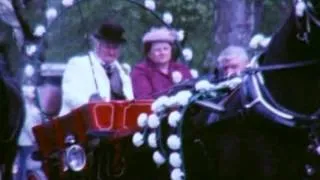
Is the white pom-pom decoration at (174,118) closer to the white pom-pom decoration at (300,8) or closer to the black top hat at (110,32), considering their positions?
the white pom-pom decoration at (300,8)

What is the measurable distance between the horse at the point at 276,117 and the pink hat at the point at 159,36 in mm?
2244

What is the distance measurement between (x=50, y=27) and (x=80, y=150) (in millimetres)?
1275

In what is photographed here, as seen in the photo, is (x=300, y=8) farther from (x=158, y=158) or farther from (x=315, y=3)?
(x=158, y=158)

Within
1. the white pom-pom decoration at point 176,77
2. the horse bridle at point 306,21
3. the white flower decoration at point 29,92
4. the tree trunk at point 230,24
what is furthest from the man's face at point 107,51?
the tree trunk at point 230,24

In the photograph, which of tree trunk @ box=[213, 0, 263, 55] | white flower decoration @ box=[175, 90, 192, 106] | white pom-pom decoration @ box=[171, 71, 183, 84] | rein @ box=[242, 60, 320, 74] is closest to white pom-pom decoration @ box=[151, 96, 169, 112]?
white flower decoration @ box=[175, 90, 192, 106]

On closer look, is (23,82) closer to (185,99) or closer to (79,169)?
(79,169)

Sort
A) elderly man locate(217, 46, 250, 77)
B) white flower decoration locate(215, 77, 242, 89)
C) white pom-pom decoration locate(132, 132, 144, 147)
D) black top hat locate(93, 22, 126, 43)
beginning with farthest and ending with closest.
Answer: black top hat locate(93, 22, 126, 43)
elderly man locate(217, 46, 250, 77)
white pom-pom decoration locate(132, 132, 144, 147)
white flower decoration locate(215, 77, 242, 89)

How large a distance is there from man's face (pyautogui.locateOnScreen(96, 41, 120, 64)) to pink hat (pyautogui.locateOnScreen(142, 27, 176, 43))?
0.86ft

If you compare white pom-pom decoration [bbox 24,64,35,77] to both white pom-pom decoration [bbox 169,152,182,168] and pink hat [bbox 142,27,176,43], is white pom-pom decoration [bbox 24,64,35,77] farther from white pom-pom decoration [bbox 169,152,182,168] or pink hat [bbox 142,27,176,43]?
white pom-pom decoration [bbox 169,152,182,168]

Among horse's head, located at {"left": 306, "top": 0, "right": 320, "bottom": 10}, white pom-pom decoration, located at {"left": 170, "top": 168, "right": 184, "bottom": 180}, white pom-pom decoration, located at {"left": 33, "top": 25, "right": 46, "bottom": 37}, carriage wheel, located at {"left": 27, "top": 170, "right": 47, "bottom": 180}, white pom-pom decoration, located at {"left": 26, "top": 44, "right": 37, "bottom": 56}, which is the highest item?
white pom-pom decoration, located at {"left": 33, "top": 25, "right": 46, "bottom": 37}

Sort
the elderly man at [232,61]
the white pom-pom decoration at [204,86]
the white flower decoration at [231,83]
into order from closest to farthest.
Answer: the white flower decoration at [231,83]
the white pom-pom decoration at [204,86]
the elderly man at [232,61]

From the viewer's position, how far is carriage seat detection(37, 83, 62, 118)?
8.45 metres

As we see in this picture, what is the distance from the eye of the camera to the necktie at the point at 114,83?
8.31m

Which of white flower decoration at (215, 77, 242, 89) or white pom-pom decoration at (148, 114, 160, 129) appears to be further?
white pom-pom decoration at (148, 114, 160, 129)
